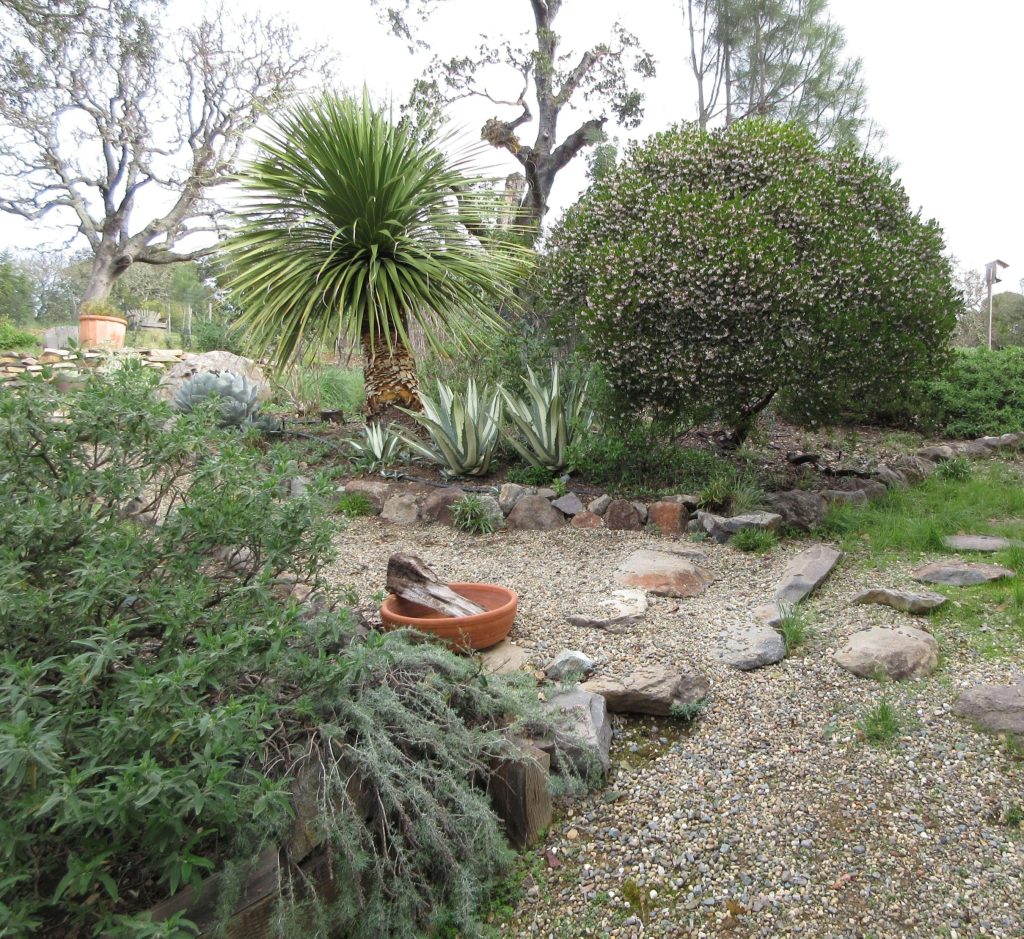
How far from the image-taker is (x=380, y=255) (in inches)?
199

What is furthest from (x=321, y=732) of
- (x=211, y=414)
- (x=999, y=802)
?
(x=999, y=802)

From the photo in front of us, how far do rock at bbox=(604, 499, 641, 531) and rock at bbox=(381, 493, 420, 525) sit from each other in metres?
1.18

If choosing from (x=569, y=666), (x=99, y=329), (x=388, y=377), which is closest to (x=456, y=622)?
(x=569, y=666)

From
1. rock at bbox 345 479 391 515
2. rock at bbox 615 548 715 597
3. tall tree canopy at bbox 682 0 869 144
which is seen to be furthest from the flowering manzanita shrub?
tall tree canopy at bbox 682 0 869 144

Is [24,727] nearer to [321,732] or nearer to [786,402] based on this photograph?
[321,732]

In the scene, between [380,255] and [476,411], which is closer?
[476,411]

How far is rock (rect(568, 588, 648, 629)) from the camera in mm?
2732

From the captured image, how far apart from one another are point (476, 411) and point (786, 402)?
199 centimetres

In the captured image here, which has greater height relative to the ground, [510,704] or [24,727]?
[24,727]

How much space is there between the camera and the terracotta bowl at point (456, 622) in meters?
2.32

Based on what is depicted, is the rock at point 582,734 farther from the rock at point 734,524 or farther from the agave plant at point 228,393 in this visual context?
the agave plant at point 228,393

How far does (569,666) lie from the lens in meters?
2.29

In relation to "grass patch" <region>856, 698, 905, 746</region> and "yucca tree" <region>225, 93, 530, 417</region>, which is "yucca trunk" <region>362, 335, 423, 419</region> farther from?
"grass patch" <region>856, 698, 905, 746</region>

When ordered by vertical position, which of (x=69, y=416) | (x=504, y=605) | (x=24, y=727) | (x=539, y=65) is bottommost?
(x=504, y=605)
